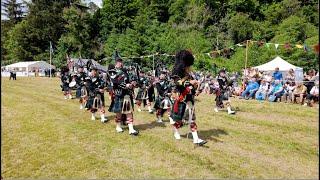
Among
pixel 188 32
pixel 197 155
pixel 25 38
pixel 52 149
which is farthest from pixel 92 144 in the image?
pixel 25 38

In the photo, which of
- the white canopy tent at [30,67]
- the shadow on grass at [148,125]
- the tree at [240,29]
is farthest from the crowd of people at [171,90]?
the white canopy tent at [30,67]

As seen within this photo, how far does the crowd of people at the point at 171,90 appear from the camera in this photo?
10711mm

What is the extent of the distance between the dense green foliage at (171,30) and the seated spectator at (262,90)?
21805mm

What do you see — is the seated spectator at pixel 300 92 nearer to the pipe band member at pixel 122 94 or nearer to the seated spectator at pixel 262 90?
the seated spectator at pixel 262 90

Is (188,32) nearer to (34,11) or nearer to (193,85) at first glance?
(34,11)

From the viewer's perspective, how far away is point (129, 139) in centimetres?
1113

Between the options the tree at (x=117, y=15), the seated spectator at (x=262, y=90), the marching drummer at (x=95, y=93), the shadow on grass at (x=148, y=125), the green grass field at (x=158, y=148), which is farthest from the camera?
the tree at (x=117, y=15)

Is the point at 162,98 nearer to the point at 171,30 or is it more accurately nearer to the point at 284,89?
the point at 284,89

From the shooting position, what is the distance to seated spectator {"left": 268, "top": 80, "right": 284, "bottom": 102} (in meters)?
19.9

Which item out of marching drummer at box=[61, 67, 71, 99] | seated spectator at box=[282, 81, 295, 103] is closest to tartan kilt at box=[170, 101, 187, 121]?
seated spectator at box=[282, 81, 295, 103]

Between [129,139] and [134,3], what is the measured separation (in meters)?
79.3

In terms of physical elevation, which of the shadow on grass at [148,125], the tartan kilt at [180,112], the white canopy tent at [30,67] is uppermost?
the white canopy tent at [30,67]

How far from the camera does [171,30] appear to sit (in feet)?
222

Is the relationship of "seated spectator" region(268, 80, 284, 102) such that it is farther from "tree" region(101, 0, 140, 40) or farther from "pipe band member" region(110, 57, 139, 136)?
"tree" region(101, 0, 140, 40)
